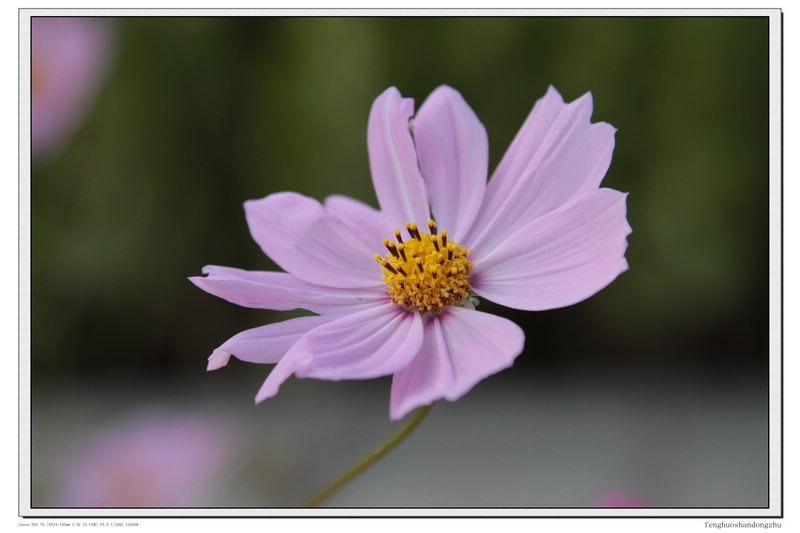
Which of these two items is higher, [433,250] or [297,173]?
[297,173]

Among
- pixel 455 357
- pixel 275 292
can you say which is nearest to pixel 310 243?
pixel 275 292

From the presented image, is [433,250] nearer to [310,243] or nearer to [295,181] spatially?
[310,243]

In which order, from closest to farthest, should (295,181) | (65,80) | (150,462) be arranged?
(150,462) < (65,80) < (295,181)

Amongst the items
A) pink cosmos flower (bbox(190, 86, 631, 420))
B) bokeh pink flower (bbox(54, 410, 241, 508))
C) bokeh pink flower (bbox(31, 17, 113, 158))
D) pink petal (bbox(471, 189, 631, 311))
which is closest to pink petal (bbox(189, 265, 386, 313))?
pink cosmos flower (bbox(190, 86, 631, 420))

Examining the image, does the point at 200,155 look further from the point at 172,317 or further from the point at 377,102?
the point at 377,102

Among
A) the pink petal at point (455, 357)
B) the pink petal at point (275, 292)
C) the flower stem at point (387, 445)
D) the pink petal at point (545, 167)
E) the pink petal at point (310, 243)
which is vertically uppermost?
the pink petal at point (545, 167)

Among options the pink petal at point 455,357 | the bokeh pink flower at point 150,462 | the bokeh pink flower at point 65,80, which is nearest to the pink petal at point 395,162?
the pink petal at point 455,357

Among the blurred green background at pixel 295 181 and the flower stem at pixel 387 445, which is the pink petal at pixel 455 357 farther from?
the blurred green background at pixel 295 181
